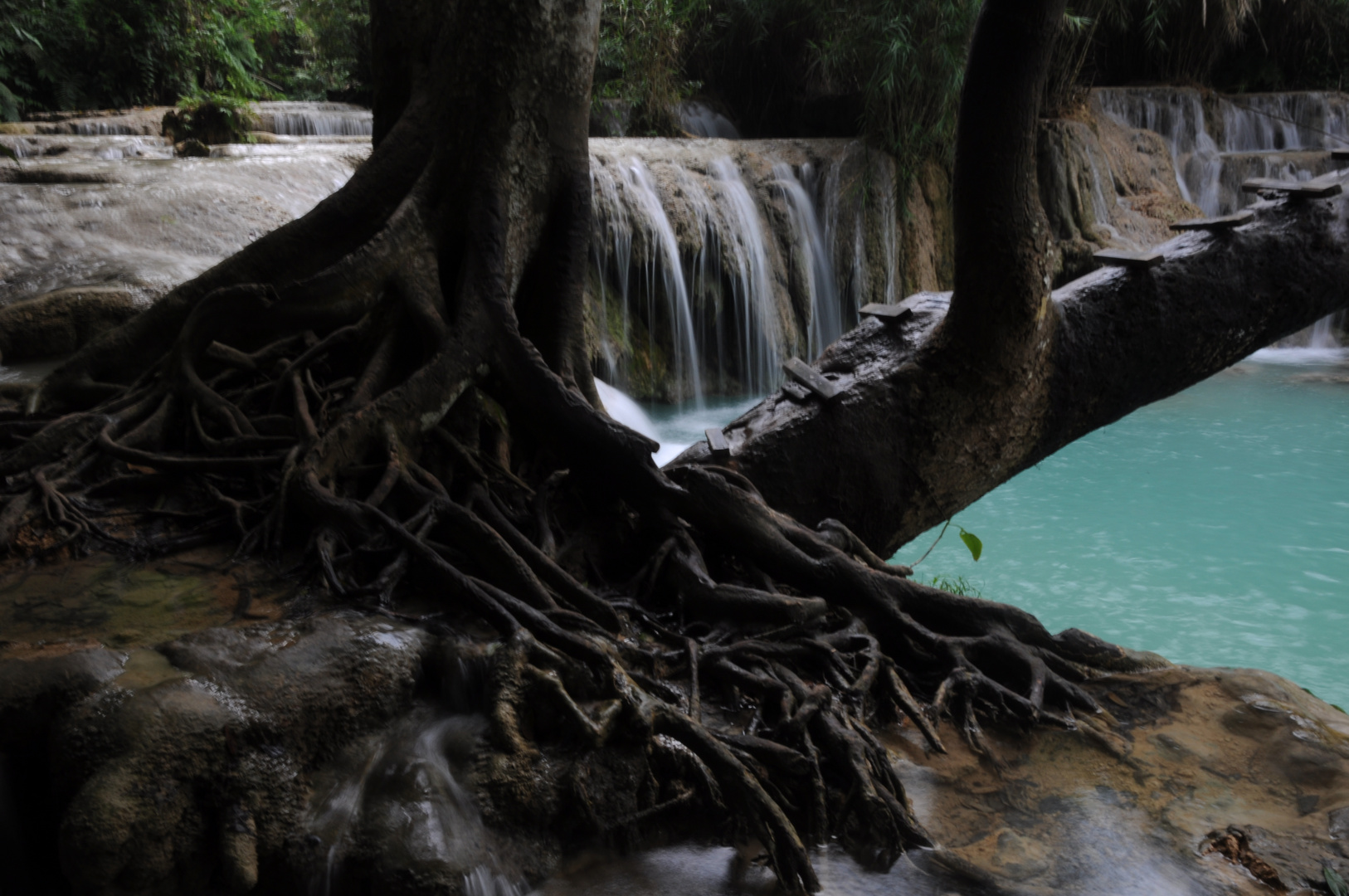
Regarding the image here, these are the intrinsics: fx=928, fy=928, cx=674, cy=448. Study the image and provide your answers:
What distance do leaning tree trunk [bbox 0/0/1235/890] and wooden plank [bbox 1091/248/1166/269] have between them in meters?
0.27

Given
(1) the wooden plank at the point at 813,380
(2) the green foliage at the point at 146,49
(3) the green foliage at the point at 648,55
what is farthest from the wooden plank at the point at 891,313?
(2) the green foliage at the point at 146,49

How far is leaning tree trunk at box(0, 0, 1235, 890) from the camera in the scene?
8.65ft

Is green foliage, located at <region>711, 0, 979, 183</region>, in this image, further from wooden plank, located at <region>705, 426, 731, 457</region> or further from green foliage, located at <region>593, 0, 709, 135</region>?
wooden plank, located at <region>705, 426, 731, 457</region>

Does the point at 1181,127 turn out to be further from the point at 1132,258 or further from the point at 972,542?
the point at 972,542

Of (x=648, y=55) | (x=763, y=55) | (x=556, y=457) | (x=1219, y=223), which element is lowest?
(x=556, y=457)

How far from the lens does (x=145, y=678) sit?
87.8 inches

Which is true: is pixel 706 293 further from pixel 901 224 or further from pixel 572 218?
pixel 572 218

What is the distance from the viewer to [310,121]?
1488 centimetres

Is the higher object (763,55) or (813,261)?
(763,55)

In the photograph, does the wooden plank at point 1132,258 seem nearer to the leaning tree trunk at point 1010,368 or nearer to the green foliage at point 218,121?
the leaning tree trunk at point 1010,368

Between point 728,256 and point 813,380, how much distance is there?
7.97 m

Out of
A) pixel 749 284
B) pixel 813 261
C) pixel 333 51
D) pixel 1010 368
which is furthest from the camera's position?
pixel 333 51

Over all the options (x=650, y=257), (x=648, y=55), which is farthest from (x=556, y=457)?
(x=648, y=55)

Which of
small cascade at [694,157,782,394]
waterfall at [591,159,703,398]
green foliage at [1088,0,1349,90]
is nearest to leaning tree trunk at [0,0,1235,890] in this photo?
waterfall at [591,159,703,398]
